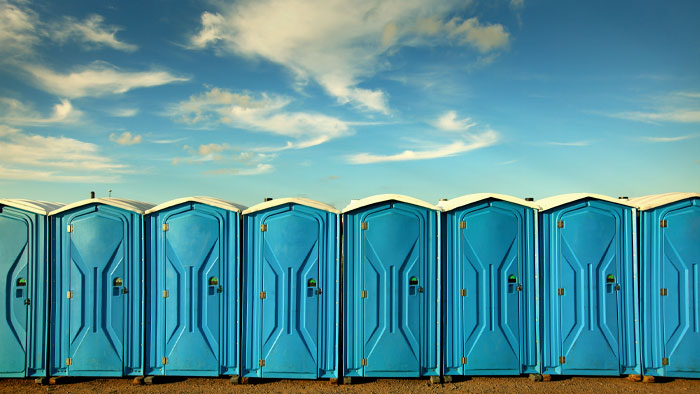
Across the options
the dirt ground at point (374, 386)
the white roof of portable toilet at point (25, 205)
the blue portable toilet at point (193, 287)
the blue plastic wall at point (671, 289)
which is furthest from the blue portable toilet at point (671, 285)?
the white roof of portable toilet at point (25, 205)

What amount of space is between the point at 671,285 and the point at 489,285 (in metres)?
2.68

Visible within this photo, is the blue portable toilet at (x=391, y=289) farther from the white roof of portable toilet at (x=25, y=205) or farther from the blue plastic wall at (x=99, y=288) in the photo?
the white roof of portable toilet at (x=25, y=205)

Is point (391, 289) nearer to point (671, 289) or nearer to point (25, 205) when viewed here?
point (671, 289)

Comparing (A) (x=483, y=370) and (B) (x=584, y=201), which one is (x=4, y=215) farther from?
(B) (x=584, y=201)

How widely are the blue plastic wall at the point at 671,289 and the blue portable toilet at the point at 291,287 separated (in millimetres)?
4565

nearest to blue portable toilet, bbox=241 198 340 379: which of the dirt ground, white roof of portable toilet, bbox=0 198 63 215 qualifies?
the dirt ground

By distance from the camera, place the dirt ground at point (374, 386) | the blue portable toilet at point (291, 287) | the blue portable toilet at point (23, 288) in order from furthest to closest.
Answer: the blue portable toilet at point (23, 288), the blue portable toilet at point (291, 287), the dirt ground at point (374, 386)

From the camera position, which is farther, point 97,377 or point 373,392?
point 97,377

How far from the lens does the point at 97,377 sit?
6.20 m

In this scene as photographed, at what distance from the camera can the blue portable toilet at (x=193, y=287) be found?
5.97 metres

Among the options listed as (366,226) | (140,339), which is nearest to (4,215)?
(140,339)

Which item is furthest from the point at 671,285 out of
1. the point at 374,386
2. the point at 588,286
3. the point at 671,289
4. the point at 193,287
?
the point at 193,287

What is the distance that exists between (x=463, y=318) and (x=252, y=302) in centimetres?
308

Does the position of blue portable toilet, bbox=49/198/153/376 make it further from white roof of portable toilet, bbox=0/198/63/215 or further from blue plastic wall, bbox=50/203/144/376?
white roof of portable toilet, bbox=0/198/63/215
